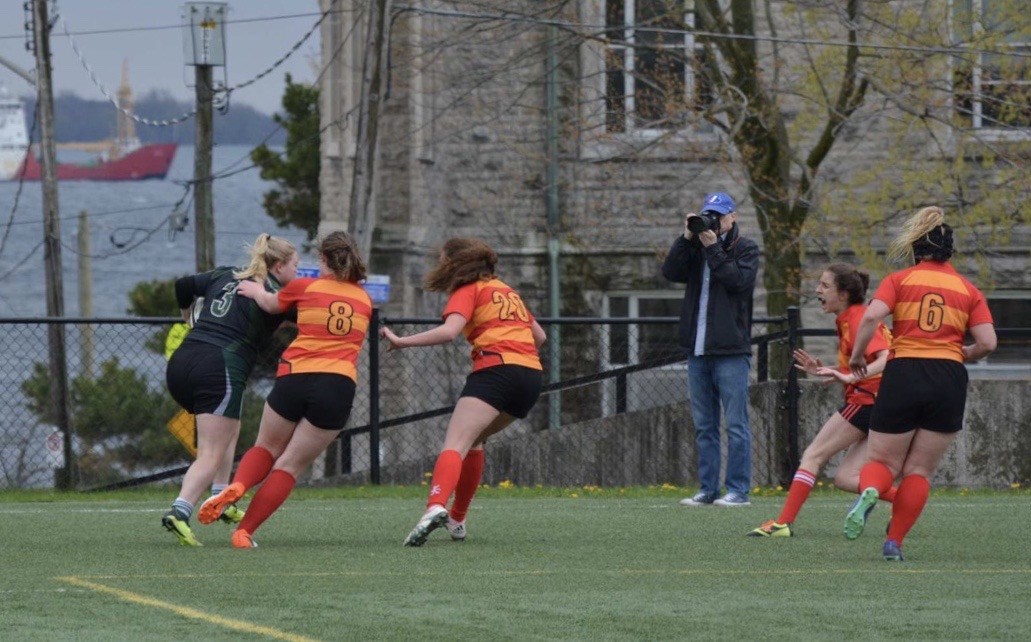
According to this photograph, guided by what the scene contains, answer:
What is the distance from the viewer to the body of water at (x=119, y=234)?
340ft

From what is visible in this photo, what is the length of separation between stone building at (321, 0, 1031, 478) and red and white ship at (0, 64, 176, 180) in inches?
4238

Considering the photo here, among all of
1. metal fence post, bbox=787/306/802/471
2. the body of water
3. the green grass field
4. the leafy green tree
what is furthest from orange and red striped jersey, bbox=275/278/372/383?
the body of water

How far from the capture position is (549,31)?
73.5 ft

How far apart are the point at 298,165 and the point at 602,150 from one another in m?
15.7

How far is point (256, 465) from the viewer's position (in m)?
10.0

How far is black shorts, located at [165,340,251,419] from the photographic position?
1018 centimetres

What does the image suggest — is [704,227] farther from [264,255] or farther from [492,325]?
[264,255]

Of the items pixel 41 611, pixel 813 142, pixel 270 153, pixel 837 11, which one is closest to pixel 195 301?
pixel 41 611

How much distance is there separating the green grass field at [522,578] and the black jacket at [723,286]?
108 cm

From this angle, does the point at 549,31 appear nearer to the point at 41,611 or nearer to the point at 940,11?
the point at 940,11

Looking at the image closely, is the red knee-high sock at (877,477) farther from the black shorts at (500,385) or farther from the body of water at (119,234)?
the body of water at (119,234)

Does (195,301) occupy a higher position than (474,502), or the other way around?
(195,301)

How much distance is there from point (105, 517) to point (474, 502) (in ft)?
8.78

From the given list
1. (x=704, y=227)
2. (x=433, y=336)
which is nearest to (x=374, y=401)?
(x=704, y=227)
